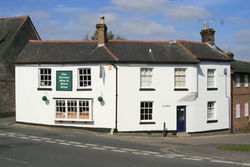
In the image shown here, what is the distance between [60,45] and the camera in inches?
1015

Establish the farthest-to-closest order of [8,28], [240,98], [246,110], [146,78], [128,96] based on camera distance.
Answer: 1. [8,28]
2. [246,110]
3. [240,98]
4. [146,78]
5. [128,96]

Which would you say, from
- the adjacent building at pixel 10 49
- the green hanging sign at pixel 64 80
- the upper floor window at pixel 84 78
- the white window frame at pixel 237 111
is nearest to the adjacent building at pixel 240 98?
the white window frame at pixel 237 111

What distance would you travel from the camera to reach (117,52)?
24.0 m

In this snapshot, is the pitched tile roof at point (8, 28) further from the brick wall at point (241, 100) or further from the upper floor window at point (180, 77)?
the brick wall at point (241, 100)

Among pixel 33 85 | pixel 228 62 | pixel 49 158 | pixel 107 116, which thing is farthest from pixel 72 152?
pixel 228 62

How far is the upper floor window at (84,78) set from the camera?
77.4ft

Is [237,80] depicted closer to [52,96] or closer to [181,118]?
[181,118]

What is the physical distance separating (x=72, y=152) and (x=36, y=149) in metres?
1.76

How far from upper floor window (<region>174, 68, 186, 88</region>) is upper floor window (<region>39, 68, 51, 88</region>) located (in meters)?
10.2

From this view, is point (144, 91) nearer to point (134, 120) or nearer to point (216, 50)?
point (134, 120)

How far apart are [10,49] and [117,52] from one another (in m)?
12.4

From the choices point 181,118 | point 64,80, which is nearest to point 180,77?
point 181,118

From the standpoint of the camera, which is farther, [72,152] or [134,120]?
[134,120]

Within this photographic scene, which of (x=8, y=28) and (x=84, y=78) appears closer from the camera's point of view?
(x=84, y=78)
